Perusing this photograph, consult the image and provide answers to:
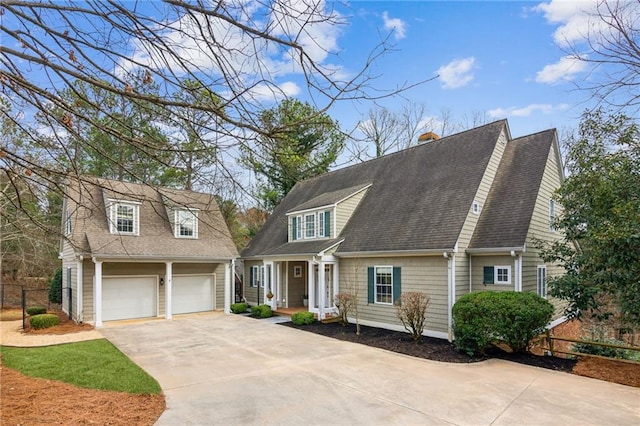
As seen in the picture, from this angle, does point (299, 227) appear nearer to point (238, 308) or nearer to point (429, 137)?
point (238, 308)

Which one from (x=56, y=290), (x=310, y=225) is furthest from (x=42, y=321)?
(x=310, y=225)

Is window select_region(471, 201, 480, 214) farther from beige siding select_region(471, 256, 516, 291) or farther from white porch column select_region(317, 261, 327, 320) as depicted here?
white porch column select_region(317, 261, 327, 320)

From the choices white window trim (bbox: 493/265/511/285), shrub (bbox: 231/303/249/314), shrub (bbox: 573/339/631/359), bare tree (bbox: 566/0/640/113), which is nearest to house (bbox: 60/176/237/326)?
shrub (bbox: 231/303/249/314)

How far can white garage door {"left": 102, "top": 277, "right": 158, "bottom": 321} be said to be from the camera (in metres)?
14.7

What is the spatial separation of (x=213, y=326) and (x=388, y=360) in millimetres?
7102

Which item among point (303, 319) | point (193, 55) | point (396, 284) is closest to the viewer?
point (193, 55)

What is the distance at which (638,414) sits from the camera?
5.64 meters

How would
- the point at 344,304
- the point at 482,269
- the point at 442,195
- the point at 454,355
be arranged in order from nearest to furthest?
1. the point at 454,355
2. the point at 482,269
3. the point at 442,195
4. the point at 344,304

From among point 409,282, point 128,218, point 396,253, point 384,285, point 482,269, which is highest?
point 128,218

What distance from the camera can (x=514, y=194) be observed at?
11.8 m

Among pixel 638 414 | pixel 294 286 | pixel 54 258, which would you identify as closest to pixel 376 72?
pixel 638 414

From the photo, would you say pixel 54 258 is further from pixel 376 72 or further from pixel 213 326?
pixel 376 72

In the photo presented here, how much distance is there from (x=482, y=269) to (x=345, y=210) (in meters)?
5.82

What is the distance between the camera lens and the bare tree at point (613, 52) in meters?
5.99
